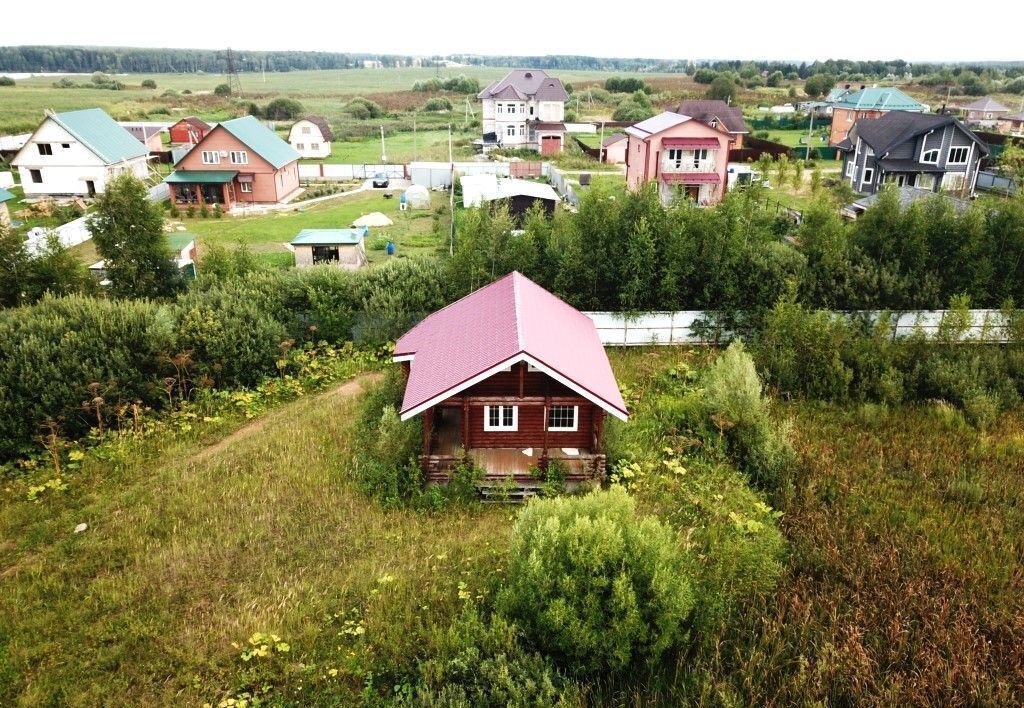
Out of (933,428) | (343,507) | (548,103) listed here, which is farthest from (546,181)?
(343,507)

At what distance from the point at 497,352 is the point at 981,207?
1559 centimetres

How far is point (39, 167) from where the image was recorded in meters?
36.6

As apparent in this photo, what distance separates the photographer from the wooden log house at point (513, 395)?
12055 millimetres

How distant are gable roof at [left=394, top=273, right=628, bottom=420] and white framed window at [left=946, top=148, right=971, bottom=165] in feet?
99.5

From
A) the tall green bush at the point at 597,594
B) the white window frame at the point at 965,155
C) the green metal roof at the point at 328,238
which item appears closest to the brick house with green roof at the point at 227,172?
the green metal roof at the point at 328,238

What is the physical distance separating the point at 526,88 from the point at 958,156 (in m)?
32.1

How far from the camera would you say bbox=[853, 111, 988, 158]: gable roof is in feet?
114

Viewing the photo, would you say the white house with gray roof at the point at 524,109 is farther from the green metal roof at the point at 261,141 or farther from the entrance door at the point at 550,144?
the green metal roof at the point at 261,141

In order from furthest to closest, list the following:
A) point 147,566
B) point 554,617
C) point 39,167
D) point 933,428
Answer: point 39,167 → point 933,428 → point 147,566 → point 554,617

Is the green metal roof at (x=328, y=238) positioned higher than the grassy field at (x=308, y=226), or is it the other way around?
the green metal roof at (x=328, y=238)

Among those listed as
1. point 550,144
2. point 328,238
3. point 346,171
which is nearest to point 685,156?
point 328,238

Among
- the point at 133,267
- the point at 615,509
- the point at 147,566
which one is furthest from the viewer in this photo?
the point at 133,267

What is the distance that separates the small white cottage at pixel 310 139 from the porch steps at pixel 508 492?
46.8 meters

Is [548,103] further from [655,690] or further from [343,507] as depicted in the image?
[655,690]
